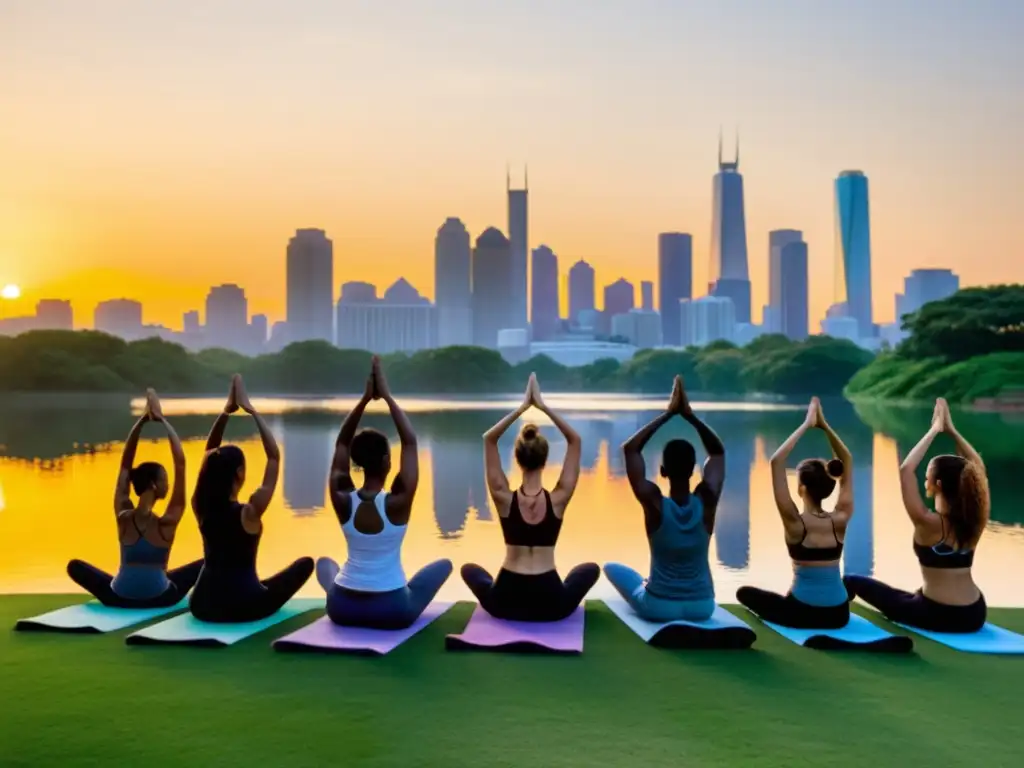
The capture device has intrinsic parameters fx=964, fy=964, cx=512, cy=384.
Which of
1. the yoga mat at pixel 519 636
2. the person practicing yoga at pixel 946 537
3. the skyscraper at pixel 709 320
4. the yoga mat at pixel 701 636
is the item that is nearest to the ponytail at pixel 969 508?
the person practicing yoga at pixel 946 537

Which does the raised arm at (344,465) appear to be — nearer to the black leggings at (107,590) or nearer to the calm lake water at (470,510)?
the black leggings at (107,590)

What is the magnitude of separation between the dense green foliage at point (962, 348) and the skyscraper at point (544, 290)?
76027mm

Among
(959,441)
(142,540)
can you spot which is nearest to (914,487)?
(959,441)

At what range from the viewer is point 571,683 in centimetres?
395

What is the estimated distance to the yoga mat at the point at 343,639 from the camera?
4.31 meters

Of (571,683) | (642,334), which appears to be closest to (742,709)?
(571,683)

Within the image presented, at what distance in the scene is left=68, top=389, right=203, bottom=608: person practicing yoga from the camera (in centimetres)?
498

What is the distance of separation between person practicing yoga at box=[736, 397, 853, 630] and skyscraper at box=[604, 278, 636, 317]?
130 m

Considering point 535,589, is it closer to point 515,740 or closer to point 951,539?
point 515,740

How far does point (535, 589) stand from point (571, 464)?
65cm

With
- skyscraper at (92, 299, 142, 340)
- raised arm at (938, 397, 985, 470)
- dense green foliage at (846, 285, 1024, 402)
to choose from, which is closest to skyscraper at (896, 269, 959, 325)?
dense green foliage at (846, 285, 1024, 402)

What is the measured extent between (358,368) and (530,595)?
49.8 meters

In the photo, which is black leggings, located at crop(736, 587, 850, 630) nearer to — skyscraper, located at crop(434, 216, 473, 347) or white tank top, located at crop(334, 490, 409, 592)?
white tank top, located at crop(334, 490, 409, 592)

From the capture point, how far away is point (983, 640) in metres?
4.57
